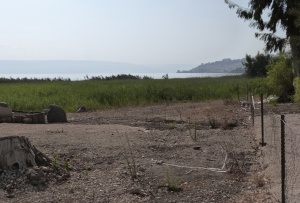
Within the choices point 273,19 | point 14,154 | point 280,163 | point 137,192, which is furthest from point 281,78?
point 14,154

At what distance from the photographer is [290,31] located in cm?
2308

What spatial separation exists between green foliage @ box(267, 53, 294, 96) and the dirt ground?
10.6m

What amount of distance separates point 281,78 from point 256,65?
47.5 metres

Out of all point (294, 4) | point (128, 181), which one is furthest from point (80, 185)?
point (294, 4)

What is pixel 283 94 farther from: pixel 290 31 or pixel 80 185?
pixel 80 185

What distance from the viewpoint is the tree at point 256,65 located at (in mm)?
65875

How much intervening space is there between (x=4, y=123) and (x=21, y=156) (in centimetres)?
790

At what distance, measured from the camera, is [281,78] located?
Result: 21750 millimetres

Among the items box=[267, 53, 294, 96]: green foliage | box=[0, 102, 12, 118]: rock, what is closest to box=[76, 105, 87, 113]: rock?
box=[0, 102, 12, 118]: rock

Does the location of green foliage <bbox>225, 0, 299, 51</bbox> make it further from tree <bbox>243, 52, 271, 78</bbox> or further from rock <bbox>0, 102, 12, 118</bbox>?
tree <bbox>243, 52, 271, 78</bbox>

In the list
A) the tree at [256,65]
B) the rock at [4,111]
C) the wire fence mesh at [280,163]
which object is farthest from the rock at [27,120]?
the tree at [256,65]

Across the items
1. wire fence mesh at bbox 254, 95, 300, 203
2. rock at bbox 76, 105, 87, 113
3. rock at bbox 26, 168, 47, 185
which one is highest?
rock at bbox 26, 168, 47, 185

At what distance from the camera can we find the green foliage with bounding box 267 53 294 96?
71.0ft

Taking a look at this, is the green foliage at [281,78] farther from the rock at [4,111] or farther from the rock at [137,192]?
the rock at [137,192]
